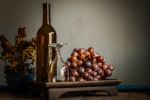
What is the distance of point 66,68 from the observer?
143 cm

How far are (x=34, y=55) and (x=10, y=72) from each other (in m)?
0.12

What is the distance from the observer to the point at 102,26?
1.71 metres

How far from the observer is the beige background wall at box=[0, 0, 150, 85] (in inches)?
66.2

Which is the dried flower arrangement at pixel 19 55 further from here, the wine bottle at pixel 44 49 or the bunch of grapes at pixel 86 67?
the bunch of grapes at pixel 86 67

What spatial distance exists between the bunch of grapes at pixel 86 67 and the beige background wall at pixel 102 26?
0.22 meters

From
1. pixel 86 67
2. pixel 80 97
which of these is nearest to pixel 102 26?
pixel 86 67

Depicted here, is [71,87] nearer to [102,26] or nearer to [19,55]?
[19,55]

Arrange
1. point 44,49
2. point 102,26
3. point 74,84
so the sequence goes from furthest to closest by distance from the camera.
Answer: point 102,26 < point 44,49 < point 74,84

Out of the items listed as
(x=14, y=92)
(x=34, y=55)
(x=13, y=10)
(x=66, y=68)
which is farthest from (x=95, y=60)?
(x=13, y=10)

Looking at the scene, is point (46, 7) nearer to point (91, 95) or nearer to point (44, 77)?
point (44, 77)

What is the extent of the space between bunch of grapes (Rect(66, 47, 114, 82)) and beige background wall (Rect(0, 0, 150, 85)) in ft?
0.74

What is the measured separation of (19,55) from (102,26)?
398 mm

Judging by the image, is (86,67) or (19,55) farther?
(19,55)

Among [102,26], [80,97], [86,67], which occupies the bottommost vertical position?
[80,97]
